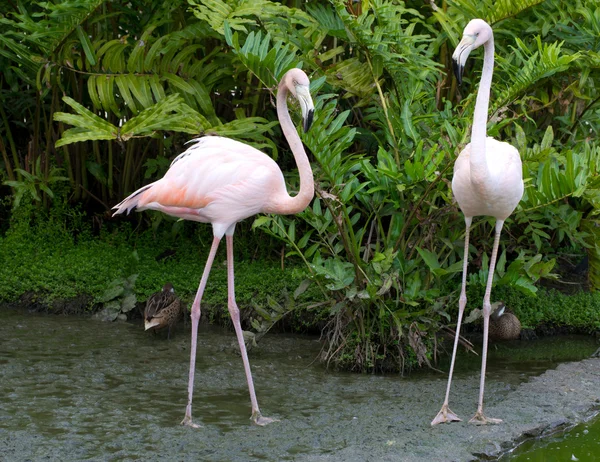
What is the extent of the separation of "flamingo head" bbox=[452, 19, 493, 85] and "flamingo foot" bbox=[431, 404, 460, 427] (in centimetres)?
174

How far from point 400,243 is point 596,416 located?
5.37ft

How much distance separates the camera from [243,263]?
294 inches

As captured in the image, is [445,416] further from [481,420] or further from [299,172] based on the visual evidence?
[299,172]

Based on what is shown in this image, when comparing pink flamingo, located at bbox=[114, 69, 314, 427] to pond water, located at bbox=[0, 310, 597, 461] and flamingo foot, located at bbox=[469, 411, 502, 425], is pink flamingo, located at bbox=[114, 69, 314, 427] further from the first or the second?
flamingo foot, located at bbox=[469, 411, 502, 425]

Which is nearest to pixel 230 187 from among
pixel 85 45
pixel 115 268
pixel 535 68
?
pixel 535 68

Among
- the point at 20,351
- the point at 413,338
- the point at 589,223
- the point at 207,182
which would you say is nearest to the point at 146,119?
the point at 207,182

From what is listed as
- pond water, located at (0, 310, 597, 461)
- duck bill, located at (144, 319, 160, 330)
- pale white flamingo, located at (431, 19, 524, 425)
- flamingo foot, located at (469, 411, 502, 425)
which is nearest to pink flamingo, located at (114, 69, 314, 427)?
pond water, located at (0, 310, 597, 461)

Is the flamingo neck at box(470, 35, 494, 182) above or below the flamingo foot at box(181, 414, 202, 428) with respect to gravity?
above

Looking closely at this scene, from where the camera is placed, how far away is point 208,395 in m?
5.12

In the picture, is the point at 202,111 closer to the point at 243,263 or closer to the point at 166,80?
the point at 166,80

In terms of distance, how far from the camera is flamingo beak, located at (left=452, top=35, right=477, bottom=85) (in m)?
4.37

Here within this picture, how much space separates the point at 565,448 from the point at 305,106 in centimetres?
224

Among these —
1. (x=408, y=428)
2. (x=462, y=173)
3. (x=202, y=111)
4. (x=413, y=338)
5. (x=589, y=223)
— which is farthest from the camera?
(x=202, y=111)

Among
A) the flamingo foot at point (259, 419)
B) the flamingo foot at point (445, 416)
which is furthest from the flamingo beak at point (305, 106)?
the flamingo foot at point (445, 416)
